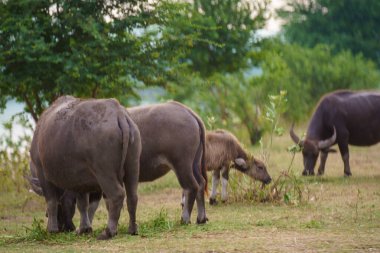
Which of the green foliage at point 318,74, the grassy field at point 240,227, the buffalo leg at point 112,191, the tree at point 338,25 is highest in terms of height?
the tree at point 338,25

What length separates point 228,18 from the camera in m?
30.3

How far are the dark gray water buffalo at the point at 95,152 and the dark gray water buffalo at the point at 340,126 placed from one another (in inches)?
345

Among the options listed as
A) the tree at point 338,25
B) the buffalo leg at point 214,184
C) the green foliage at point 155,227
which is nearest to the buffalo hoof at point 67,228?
the green foliage at point 155,227

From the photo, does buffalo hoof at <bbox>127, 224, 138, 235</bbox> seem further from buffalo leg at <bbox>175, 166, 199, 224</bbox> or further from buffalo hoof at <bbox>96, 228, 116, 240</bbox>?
buffalo leg at <bbox>175, 166, 199, 224</bbox>

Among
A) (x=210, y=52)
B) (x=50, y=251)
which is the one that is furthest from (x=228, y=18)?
(x=50, y=251)

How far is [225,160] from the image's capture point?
13.4 metres

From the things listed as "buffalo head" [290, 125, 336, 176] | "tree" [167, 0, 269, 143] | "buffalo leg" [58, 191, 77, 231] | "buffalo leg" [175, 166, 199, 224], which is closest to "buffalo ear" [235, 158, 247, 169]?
"buffalo leg" [175, 166, 199, 224]

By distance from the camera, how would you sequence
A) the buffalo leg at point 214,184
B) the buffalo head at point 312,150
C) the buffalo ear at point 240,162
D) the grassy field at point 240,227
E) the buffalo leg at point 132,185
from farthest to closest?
the buffalo head at point 312,150, the buffalo ear at point 240,162, the buffalo leg at point 214,184, the buffalo leg at point 132,185, the grassy field at point 240,227

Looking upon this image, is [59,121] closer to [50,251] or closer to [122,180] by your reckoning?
[122,180]

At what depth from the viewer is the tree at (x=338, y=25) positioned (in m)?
50.3

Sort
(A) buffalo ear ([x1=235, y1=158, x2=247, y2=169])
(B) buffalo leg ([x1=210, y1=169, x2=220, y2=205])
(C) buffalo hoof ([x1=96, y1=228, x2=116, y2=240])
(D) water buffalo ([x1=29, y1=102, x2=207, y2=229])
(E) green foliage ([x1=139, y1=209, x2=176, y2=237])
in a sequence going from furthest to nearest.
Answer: (A) buffalo ear ([x1=235, y1=158, x2=247, y2=169])
(B) buffalo leg ([x1=210, y1=169, x2=220, y2=205])
(D) water buffalo ([x1=29, y1=102, x2=207, y2=229])
(E) green foliage ([x1=139, y1=209, x2=176, y2=237])
(C) buffalo hoof ([x1=96, y1=228, x2=116, y2=240])

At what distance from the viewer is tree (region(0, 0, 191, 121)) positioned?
15711mm

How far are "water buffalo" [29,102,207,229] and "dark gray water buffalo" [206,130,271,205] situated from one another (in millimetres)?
2479

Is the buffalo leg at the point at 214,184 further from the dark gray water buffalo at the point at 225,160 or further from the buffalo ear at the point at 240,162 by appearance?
the buffalo ear at the point at 240,162
